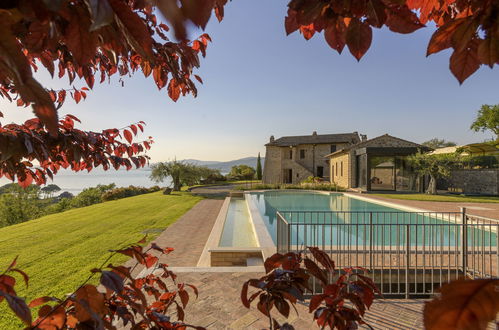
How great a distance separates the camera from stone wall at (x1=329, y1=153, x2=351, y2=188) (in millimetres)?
23562

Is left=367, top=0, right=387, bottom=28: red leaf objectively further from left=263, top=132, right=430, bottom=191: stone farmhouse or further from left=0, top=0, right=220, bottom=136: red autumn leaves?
left=263, top=132, right=430, bottom=191: stone farmhouse

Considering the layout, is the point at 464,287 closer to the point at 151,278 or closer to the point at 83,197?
the point at 151,278

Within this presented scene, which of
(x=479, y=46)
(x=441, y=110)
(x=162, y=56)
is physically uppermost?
(x=441, y=110)

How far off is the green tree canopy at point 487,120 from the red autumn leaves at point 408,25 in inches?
1721

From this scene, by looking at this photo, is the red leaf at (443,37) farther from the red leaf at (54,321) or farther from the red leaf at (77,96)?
the red leaf at (77,96)

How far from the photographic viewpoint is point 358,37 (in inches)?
31.7

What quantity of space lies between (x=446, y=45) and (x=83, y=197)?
80.1ft

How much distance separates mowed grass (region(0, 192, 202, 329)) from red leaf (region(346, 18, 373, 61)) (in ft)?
13.1

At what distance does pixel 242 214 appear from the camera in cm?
1304

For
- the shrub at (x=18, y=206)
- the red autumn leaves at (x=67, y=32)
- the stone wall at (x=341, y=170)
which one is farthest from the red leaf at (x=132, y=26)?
the stone wall at (x=341, y=170)

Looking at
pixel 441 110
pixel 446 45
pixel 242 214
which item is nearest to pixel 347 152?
pixel 441 110

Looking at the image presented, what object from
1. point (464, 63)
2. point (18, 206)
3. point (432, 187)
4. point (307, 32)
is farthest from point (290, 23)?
point (432, 187)

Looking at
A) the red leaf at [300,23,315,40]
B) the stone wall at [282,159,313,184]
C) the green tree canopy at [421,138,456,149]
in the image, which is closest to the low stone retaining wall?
the red leaf at [300,23,315,40]

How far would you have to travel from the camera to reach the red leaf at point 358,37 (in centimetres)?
78
